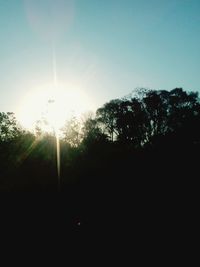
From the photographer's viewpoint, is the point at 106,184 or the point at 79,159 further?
the point at 79,159

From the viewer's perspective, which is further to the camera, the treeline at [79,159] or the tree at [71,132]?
→ the tree at [71,132]

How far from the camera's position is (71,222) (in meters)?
16.1

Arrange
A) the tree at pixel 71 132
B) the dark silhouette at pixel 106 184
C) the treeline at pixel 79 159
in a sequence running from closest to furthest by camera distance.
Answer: the dark silhouette at pixel 106 184, the treeline at pixel 79 159, the tree at pixel 71 132

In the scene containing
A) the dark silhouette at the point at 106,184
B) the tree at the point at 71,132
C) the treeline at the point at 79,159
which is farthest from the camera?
the tree at the point at 71,132

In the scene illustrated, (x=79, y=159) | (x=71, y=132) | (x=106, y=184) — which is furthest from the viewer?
(x=71, y=132)

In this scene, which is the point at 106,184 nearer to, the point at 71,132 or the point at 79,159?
the point at 79,159

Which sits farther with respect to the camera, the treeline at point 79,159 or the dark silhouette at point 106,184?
the treeline at point 79,159

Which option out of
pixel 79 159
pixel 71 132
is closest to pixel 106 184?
pixel 79 159

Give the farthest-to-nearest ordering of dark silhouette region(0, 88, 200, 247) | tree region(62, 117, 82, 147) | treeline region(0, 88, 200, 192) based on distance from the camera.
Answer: tree region(62, 117, 82, 147), treeline region(0, 88, 200, 192), dark silhouette region(0, 88, 200, 247)

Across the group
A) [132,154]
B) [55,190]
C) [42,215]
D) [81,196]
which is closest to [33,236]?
[42,215]

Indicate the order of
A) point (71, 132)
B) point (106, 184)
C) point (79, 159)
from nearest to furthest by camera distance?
point (106, 184), point (79, 159), point (71, 132)

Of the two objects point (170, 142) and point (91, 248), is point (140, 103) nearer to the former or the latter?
point (170, 142)

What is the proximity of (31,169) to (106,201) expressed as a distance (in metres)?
7.68

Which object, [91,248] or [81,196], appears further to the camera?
[81,196]
